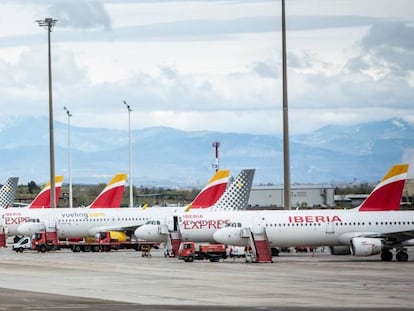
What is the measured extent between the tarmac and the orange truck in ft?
3.67

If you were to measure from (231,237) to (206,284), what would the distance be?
94.4 ft

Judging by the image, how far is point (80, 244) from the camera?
390 ft

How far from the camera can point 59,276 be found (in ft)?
236

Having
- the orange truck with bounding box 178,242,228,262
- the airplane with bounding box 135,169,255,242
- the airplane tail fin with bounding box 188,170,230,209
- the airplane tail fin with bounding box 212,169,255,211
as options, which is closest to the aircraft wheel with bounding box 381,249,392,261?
the orange truck with bounding box 178,242,228,262

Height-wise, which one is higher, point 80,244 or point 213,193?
point 213,193

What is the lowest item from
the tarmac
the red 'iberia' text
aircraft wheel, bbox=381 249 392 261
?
the tarmac

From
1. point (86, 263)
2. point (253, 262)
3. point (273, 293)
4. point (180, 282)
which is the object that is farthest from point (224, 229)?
point (273, 293)

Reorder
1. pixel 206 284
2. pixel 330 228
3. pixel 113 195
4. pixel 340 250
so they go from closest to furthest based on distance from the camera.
→ pixel 206 284 < pixel 330 228 < pixel 340 250 < pixel 113 195

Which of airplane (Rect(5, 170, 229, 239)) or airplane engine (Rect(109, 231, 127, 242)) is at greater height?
airplane (Rect(5, 170, 229, 239))

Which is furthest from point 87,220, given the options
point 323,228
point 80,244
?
point 323,228

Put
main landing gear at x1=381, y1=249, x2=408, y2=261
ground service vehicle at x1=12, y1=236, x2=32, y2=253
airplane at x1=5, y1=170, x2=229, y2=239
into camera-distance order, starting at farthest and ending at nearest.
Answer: airplane at x1=5, y1=170, x2=229, y2=239 → ground service vehicle at x1=12, y1=236, x2=32, y2=253 → main landing gear at x1=381, y1=249, x2=408, y2=261

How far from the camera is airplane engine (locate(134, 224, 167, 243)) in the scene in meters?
108

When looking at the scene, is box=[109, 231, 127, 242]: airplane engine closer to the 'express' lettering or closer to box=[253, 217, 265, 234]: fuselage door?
the 'express' lettering

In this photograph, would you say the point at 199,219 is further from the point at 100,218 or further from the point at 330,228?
the point at 100,218
